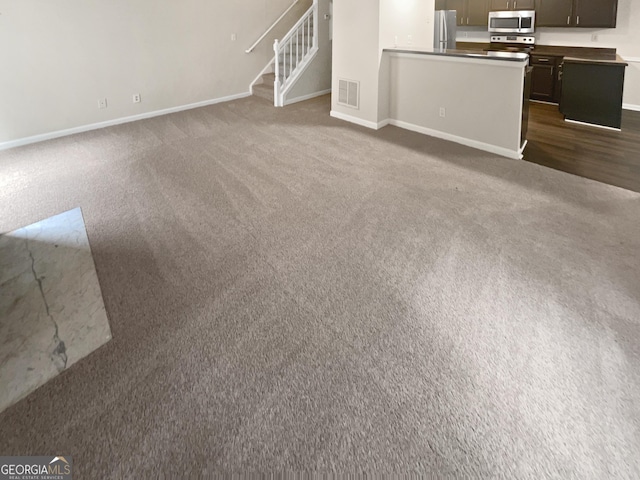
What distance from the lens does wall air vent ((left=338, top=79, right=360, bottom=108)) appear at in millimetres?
Result: 6172

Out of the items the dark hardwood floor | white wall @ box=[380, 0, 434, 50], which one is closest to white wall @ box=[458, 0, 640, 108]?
the dark hardwood floor

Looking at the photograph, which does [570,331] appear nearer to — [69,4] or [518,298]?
[518,298]

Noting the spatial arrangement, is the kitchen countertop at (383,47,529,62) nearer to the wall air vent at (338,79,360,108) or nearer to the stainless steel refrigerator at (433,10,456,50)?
the wall air vent at (338,79,360,108)

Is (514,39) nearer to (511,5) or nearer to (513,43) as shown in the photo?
(513,43)

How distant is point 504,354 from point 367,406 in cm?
78

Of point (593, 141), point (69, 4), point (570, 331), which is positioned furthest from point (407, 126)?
point (69, 4)

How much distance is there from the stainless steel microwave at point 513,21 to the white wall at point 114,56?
4.13 metres

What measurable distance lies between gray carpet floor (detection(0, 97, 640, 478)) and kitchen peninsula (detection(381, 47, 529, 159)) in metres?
0.62

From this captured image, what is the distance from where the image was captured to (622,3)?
21.0 ft

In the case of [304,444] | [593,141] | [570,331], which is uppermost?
[593,141]

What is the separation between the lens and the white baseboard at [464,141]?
15.7 ft

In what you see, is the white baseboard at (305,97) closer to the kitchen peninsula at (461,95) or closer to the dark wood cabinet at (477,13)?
the kitchen peninsula at (461,95)

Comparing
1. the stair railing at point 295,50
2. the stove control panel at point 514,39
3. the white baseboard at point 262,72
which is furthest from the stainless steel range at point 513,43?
the white baseboard at point 262,72

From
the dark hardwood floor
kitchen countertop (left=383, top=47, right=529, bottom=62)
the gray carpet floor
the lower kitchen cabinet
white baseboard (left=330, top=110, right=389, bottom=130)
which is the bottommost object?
the gray carpet floor
